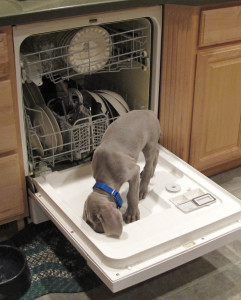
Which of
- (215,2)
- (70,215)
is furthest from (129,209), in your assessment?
(215,2)

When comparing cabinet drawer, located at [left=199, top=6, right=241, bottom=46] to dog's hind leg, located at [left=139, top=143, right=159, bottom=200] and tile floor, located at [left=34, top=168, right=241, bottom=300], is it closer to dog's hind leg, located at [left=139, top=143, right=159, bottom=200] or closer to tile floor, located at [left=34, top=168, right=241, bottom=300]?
dog's hind leg, located at [left=139, top=143, right=159, bottom=200]

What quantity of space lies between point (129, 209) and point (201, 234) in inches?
11.2

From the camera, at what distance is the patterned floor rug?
173 cm

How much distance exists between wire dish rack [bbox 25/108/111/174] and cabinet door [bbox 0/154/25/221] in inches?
4.1

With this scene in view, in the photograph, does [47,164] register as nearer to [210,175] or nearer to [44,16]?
[44,16]

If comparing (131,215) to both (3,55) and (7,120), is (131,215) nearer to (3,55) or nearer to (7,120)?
(7,120)

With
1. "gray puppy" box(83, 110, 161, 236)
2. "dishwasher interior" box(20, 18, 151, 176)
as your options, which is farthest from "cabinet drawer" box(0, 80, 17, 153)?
"gray puppy" box(83, 110, 161, 236)

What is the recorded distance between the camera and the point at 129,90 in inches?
91.4

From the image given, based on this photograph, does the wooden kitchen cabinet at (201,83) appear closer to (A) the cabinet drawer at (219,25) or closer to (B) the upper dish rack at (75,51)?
(A) the cabinet drawer at (219,25)

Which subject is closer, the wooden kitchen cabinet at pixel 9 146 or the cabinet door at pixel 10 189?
the wooden kitchen cabinet at pixel 9 146

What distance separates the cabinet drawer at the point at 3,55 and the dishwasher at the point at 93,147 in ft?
0.18

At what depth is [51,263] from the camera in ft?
6.05

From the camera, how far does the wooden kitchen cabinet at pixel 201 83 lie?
1.92m

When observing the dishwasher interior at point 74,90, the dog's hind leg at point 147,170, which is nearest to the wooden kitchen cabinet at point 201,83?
the dishwasher interior at point 74,90
